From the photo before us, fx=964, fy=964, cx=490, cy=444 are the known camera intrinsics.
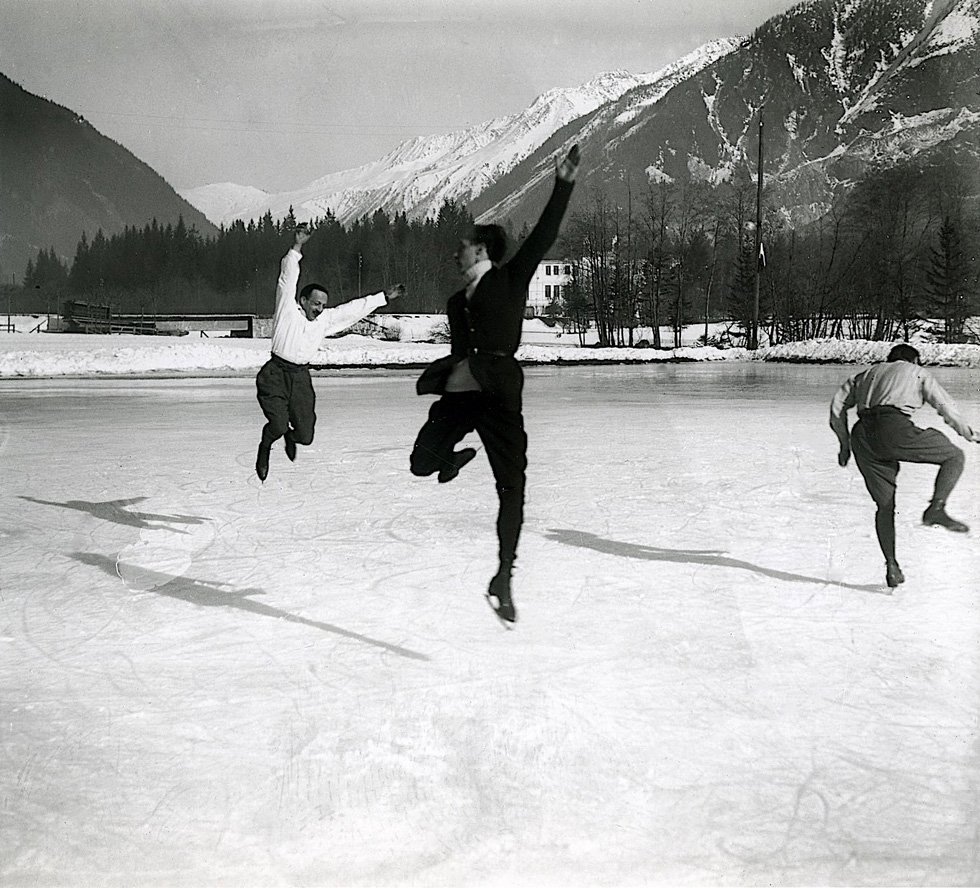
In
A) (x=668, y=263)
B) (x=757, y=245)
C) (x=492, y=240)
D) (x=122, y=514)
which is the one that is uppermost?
(x=757, y=245)

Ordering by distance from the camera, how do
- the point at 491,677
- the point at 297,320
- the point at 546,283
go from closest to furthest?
the point at 546,283
the point at 297,320
the point at 491,677

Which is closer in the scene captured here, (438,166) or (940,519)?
(438,166)

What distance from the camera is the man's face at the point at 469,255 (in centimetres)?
182

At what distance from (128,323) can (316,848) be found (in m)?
2.90

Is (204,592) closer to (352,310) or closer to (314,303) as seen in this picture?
(314,303)

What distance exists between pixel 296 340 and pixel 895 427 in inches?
75.7

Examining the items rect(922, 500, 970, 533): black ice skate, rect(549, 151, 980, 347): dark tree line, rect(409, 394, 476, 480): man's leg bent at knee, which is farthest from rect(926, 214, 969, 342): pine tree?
rect(409, 394, 476, 480): man's leg bent at knee

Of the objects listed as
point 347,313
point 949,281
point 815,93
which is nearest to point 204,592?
point 347,313

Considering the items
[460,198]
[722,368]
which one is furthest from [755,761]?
[722,368]

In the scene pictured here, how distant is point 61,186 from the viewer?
13.2 ft

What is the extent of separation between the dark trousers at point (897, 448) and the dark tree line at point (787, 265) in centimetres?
67

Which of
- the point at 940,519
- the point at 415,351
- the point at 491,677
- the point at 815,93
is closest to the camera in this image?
the point at 415,351

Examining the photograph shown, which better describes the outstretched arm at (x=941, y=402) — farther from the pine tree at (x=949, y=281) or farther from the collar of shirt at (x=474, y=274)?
the collar of shirt at (x=474, y=274)

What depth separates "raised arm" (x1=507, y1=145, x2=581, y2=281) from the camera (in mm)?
1836
